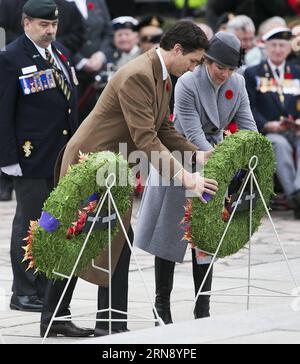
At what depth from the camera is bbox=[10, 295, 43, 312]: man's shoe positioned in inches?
326

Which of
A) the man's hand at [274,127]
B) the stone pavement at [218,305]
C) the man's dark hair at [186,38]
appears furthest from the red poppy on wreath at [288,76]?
the man's dark hair at [186,38]

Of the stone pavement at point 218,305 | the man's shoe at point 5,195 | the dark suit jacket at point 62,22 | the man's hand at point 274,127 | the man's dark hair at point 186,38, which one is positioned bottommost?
the man's shoe at point 5,195

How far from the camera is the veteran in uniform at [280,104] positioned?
43.8 feet

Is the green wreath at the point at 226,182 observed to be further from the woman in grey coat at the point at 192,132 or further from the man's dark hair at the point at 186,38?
the man's dark hair at the point at 186,38

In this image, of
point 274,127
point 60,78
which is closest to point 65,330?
point 60,78

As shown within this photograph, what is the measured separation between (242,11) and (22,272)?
874cm

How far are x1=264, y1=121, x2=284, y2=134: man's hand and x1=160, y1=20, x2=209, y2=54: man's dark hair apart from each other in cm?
625

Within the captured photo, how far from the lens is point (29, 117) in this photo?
8.41 metres

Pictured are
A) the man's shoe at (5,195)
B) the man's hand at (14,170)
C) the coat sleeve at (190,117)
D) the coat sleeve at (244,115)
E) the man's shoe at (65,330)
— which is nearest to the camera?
the man's shoe at (65,330)

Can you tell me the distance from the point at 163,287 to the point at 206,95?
1290 mm

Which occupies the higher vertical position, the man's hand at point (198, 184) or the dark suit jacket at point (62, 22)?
the dark suit jacket at point (62, 22)

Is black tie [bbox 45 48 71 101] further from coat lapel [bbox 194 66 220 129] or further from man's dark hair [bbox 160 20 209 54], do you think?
man's dark hair [bbox 160 20 209 54]

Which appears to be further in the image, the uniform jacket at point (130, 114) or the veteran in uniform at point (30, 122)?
the veteran in uniform at point (30, 122)

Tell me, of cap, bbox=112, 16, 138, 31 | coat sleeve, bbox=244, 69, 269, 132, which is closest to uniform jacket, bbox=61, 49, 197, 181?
coat sleeve, bbox=244, 69, 269, 132
